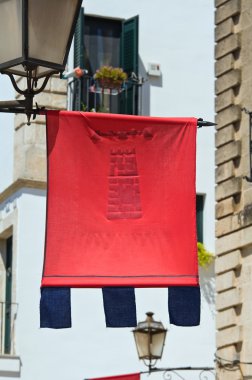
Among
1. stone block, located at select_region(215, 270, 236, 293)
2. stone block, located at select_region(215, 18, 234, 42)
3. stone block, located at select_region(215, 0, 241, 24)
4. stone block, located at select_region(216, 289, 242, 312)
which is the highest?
stone block, located at select_region(215, 0, 241, 24)

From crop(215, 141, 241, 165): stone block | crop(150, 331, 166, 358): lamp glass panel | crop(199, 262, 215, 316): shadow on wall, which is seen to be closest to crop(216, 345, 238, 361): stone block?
crop(150, 331, 166, 358): lamp glass panel


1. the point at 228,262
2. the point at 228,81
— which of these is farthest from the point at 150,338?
the point at 228,81

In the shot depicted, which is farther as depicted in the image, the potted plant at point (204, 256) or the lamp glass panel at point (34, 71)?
the potted plant at point (204, 256)

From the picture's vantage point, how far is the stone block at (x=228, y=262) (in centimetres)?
1934

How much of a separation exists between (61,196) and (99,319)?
46.3 ft

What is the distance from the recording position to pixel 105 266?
425 inches

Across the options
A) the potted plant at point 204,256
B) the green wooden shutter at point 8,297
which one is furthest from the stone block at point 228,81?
the green wooden shutter at point 8,297

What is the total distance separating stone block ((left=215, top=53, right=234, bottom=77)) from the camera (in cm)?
1989

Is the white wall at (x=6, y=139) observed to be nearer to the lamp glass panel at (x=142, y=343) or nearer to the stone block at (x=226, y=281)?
the lamp glass panel at (x=142, y=343)

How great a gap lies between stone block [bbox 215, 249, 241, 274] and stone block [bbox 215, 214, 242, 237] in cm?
29

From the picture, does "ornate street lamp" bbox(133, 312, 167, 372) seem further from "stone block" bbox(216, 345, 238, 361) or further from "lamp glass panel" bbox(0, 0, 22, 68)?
"lamp glass panel" bbox(0, 0, 22, 68)

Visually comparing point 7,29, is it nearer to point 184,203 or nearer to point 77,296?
point 184,203

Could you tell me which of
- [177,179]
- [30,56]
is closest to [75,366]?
[177,179]

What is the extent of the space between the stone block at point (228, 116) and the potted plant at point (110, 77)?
5.81 meters
